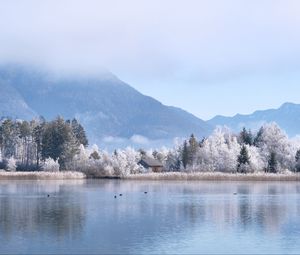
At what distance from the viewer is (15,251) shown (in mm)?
35062

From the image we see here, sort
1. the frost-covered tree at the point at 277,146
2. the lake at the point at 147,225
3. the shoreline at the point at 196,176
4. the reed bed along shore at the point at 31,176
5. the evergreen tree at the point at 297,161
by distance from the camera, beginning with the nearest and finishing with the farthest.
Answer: the lake at the point at 147,225, the shoreline at the point at 196,176, the reed bed along shore at the point at 31,176, the evergreen tree at the point at 297,161, the frost-covered tree at the point at 277,146

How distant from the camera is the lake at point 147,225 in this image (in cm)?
3731

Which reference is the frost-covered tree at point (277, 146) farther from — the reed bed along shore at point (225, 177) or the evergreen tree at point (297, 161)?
the reed bed along shore at point (225, 177)

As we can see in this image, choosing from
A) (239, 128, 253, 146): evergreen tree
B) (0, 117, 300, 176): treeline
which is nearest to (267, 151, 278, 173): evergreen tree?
(0, 117, 300, 176): treeline

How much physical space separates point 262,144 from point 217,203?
279 feet

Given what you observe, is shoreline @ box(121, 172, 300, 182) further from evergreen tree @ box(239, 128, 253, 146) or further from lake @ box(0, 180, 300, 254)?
lake @ box(0, 180, 300, 254)

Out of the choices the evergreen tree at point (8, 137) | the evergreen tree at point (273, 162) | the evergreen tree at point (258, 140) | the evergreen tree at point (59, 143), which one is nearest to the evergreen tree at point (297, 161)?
the evergreen tree at point (273, 162)

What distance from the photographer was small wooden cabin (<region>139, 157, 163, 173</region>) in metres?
159

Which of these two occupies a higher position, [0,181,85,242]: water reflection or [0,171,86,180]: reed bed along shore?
[0,171,86,180]: reed bed along shore

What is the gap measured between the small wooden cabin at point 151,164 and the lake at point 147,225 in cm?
8648

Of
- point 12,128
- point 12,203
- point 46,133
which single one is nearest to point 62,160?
point 46,133

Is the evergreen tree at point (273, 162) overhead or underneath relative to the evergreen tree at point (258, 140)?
underneath

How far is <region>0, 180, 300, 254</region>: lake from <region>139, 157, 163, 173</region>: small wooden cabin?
86476 mm

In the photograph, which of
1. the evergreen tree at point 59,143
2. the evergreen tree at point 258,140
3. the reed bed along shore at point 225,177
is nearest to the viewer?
the reed bed along shore at point 225,177
